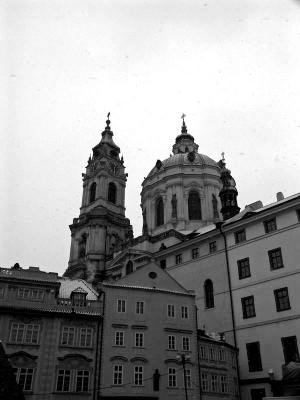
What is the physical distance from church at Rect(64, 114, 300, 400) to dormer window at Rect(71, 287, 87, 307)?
2.95m

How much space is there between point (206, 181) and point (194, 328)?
3682 cm

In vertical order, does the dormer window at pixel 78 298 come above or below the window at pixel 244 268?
below

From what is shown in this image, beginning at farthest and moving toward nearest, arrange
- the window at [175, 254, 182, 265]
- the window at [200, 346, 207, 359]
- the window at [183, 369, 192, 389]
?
1. the window at [175, 254, 182, 265]
2. the window at [200, 346, 207, 359]
3. the window at [183, 369, 192, 389]

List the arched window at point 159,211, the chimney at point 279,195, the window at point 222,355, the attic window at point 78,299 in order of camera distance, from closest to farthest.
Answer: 1. the attic window at point 78,299
2. the window at point 222,355
3. the chimney at point 279,195
4. the arched window at point 159,211

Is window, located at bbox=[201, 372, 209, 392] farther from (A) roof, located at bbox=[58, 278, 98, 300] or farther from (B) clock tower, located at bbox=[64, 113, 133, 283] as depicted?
(B) clock tower, located at bbox=[64, 113, 133, 283]

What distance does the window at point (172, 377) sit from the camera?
3532cm

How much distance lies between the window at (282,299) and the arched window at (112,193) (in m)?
43.4

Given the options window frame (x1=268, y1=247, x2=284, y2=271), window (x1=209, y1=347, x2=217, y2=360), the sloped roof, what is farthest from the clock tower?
window frame (x1=268, y1=247, x2=284, y2=271)

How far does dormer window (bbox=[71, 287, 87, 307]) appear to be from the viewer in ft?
119

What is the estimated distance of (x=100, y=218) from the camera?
73.4 metres

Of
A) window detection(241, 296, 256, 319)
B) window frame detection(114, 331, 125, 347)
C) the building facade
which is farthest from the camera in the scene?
window detection(241, 296, 256, 319)

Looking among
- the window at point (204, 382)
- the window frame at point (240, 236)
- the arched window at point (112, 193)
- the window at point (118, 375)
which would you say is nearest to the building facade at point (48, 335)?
the window at point (118, 375)

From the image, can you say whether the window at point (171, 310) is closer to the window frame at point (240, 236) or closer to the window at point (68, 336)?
the window at point (68, 336)

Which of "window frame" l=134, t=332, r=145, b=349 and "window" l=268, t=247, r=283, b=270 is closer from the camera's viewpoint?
"window frame" l=134, t=332, r=145, b=349
